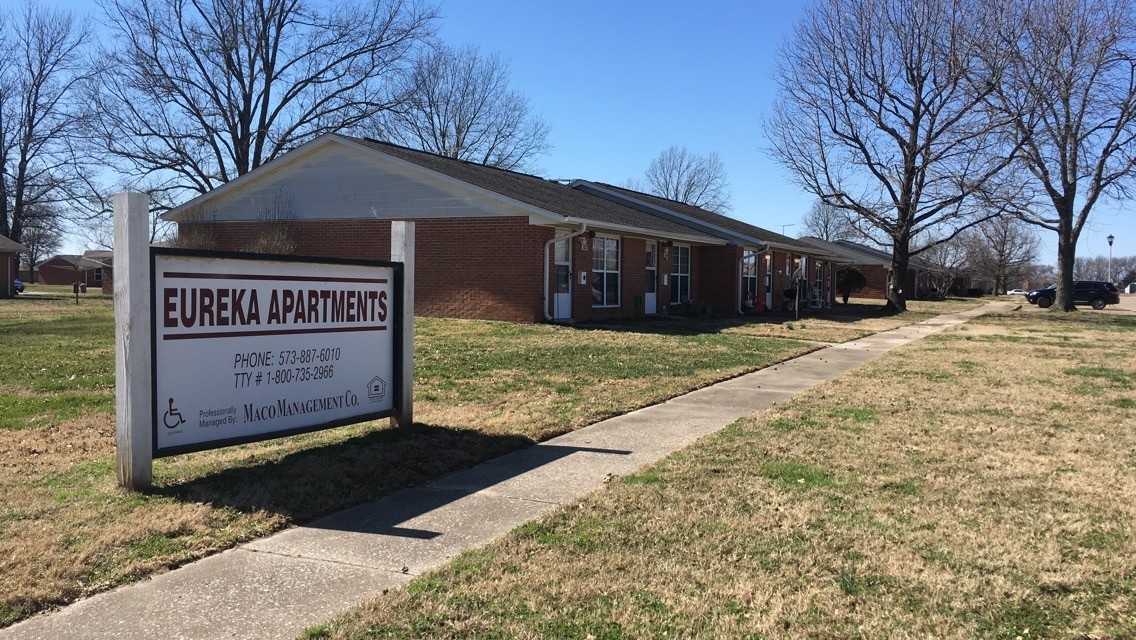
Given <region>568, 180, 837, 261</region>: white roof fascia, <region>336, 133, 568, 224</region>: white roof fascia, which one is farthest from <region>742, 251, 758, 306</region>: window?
<region>336, 133, 568, 224</region>: white roof fascia

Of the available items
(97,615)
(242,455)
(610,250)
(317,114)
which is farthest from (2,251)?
(97,615)

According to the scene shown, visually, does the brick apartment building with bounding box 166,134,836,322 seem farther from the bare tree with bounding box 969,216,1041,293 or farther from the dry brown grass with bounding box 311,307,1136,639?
the bare tree with bounding box 969,216,1041,293

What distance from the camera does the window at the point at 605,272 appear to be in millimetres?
21719

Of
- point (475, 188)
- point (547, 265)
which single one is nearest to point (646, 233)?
point (547, 265)

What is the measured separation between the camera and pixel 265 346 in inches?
255

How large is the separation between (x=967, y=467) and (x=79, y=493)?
6.43m

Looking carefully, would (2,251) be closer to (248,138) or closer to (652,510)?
(248,138)

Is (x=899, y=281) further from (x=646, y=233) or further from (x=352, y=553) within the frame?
(x=352, y=553)

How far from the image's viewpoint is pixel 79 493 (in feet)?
17.8

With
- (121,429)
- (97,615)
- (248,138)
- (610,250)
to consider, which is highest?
(248,138)

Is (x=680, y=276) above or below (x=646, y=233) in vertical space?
below

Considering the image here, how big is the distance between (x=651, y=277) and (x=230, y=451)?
18.8 meters

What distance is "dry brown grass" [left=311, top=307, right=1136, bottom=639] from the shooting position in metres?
3.61

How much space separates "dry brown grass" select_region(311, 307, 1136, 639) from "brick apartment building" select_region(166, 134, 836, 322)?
12.0 m
